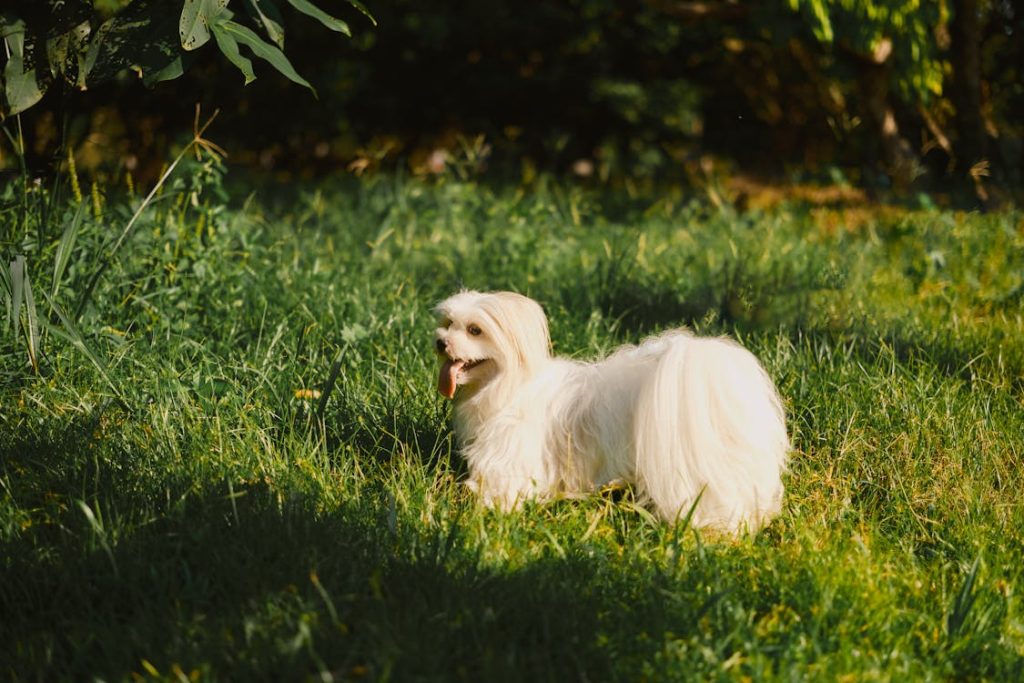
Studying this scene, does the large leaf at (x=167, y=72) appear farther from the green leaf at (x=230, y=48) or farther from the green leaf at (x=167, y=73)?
the green leaf at (x=230, y=48)

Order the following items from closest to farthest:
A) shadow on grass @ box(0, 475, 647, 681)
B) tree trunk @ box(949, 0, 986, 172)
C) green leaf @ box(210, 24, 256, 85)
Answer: shadow on grass @ box(0, 475, 647, 681) → green leaf @ box(210, 24, 256, 85) → tree trunk @ box(949, 0, 986, 172)

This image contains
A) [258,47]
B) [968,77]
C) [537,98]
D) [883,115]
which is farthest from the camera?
[537,98]

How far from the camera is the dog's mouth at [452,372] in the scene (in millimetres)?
2973

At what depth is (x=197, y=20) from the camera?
3127mm

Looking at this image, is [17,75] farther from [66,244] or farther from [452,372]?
→ [452,372]

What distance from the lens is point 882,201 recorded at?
24.0ft

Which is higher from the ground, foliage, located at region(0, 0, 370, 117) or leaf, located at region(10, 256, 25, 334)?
foliage, located at region(0, 0, 370, 117)

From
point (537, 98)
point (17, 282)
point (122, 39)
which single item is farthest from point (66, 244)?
point (537, 98)

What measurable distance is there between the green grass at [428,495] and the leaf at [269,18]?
108 cm

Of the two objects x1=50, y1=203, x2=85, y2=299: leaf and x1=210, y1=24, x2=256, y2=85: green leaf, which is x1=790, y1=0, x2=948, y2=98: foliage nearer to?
x1=210, y1=24, x2=256, y2=85: green leaf

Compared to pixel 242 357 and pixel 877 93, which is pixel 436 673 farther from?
pixel 877 93

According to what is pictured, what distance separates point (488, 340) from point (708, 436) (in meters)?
0.69

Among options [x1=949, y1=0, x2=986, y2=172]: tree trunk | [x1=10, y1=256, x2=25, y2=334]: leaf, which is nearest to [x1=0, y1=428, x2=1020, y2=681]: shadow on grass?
[x1=10, y1=256, x2=25, y2=334]: leaf

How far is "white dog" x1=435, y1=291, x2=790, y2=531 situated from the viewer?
2.75 meters
